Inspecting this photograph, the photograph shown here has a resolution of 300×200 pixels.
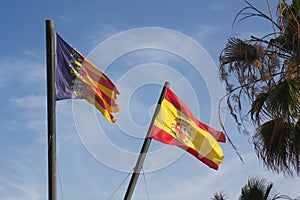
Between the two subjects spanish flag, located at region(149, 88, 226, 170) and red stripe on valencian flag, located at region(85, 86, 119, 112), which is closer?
red stripe on valencian flag, located at region(85, 86, 119, 112)

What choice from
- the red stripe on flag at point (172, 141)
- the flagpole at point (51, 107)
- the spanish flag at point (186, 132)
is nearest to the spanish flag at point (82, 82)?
the flagpole at point (51, 107)

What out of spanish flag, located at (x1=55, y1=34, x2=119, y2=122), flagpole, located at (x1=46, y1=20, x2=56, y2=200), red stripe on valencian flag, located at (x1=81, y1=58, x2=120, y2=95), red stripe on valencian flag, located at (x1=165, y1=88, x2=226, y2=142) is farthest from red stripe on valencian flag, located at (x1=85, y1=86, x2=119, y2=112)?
red stripe on valencian flag, located at (x1=165, y1=88, x2=226, y2=142)

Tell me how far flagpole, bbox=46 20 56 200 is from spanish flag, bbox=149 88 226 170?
3548 millimetres

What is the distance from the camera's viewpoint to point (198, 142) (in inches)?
532

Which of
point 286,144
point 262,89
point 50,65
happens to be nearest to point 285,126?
point 286,144

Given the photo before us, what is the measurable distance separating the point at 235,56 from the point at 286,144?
1.87 metres

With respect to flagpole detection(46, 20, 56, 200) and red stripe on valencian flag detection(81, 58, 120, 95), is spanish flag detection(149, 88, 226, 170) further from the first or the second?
flagpole detection(46, 20, 56, 200)

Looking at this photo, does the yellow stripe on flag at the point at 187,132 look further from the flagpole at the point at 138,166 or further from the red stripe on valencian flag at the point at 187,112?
the flagpole at the point at 138,166

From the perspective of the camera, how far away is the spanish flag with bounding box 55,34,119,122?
10383 millimetres

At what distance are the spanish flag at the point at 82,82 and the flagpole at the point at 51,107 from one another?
37 cm

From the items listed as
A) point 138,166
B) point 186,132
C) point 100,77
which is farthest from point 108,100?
point 186,132

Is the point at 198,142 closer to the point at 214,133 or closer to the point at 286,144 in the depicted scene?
the point at 214,133

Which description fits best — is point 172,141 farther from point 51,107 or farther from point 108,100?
point 51,107

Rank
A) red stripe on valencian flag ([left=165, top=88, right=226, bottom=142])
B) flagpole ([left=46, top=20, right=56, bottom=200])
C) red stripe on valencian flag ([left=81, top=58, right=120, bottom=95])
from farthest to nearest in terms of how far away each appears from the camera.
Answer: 1. red stripe on valencian flag ([left=165, top=88, right=226, bottom=142])
2. red stripe on valencian flag ([left=81, top=58, right=120, bottom=95])
3. flagpole ([left=46, top=20, right=56, bottom=200])
